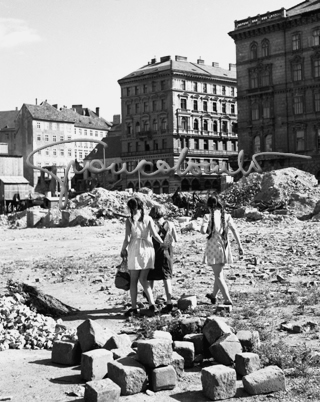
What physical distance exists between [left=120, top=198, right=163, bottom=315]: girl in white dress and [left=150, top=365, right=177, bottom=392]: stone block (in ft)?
11.8

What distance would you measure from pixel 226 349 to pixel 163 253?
3747 millimetres

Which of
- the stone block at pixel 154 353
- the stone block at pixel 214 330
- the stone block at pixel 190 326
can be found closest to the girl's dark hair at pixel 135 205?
the stone block at pixel 190 326

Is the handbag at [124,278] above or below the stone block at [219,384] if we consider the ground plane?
above

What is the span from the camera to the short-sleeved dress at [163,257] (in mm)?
10406

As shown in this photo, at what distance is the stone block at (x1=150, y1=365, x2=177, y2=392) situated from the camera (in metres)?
6.42

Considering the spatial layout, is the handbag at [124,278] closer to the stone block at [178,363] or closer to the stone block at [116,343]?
the stone block at [116,343]

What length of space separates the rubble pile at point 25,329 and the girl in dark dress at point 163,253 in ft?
6.17

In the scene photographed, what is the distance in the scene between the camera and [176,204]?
45344mm

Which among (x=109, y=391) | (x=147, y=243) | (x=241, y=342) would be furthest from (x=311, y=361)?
(x=147, y=243)

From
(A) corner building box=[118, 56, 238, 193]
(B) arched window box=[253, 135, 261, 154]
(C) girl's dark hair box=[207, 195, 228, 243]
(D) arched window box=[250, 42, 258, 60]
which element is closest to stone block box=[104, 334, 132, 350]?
(C) girl's dark hair box=[207, 195, 228, 243]

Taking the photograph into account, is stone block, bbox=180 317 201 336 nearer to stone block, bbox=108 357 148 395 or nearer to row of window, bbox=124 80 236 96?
stone block, bbox=108 357 148 395

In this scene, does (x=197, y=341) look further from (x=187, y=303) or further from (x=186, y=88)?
(x=186, y=88)

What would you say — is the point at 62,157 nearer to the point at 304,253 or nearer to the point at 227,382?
the point at 304,253

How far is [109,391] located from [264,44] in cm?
5811
